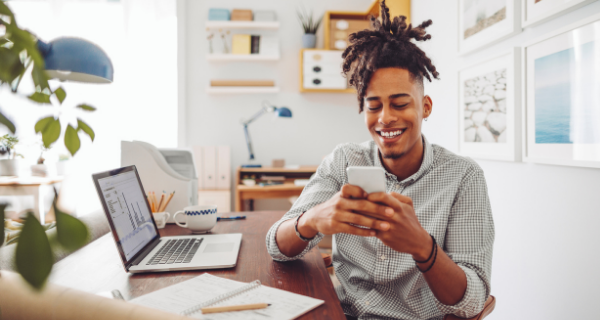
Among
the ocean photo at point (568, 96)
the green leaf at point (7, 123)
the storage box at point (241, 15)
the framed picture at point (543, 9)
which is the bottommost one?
the green leaf at point (7, 123)

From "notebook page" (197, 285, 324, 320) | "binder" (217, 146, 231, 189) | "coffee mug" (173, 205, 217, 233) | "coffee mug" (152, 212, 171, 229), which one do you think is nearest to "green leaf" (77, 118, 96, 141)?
"notebook page" (197, 285, 324, 320)

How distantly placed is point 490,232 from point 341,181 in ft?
1.56

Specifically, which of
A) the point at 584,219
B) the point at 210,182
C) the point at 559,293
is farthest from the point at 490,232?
the point at 210,182

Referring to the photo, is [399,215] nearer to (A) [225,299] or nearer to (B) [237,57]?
(A) [225,299]

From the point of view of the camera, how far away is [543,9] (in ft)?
4.75

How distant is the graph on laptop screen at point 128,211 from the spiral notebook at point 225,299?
0.22 m

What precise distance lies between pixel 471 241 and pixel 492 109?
112 cm

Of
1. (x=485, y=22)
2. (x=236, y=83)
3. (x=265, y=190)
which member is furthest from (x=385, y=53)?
(x=236, y=83)

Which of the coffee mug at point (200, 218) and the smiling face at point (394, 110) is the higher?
the smiling face at point (394, 110)

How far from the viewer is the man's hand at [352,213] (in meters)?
0.78

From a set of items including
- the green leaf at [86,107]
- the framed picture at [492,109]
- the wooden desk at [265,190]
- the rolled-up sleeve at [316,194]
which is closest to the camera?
the green leaf at [86,107]

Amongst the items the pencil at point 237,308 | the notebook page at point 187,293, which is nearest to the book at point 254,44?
the notebook page at point 187,293

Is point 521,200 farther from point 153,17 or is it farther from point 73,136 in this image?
point 153,17

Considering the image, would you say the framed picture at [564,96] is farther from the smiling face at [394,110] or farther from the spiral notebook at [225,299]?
the spiral notebook at [225,299]
